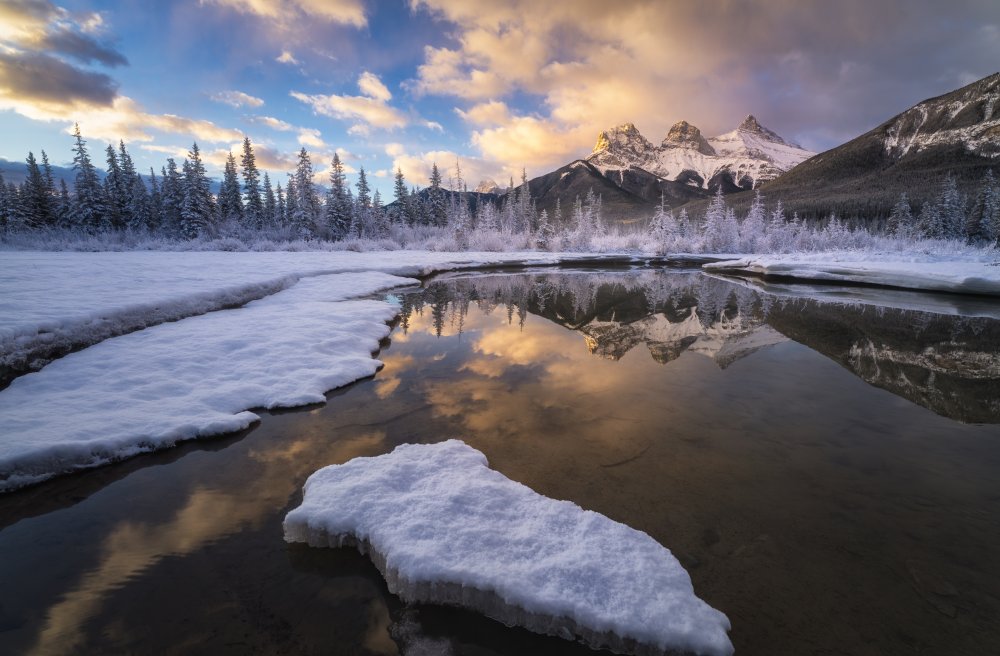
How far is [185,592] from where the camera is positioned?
10.8 ft

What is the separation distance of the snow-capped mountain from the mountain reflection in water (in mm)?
120315

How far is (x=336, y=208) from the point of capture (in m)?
52.4

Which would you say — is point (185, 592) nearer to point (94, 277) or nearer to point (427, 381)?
point (427, 381)

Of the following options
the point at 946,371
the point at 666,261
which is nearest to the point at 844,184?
the point at 666,261

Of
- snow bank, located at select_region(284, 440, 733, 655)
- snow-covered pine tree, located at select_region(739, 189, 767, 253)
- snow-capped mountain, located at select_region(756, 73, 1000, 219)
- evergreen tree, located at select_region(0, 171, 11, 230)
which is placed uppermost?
snow-capped mountain, located at select_region(756, 73, 1000, 219)

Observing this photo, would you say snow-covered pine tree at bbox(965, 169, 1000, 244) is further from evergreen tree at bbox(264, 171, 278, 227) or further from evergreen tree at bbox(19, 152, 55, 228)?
evergreen tree at bbox(19, 152, 55, 228)

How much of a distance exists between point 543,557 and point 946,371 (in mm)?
11557

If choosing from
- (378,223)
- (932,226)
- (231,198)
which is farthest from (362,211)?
(932,226)

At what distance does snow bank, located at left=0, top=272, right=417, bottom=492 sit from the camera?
502 cm

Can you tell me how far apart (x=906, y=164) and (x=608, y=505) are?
767 feet

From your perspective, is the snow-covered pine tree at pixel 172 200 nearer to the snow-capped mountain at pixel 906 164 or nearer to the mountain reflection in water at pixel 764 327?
the mountain reflection in water at pixel 764 327

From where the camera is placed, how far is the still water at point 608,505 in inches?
118

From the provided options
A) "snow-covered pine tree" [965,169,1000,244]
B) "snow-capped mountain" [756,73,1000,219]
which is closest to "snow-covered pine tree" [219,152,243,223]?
"snow-covered pine tree" [965,169,1000,244]

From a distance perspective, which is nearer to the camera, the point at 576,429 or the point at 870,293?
the point at 576,429
